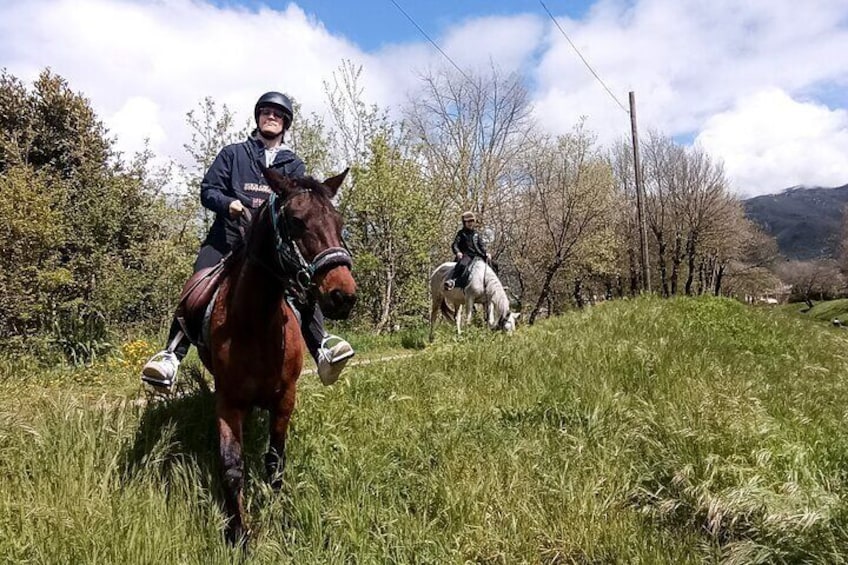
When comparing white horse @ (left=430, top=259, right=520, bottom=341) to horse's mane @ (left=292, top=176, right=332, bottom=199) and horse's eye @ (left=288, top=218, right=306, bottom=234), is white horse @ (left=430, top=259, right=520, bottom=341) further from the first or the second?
horse's eye @ (left=288, top=218, right=306, bottom=234)

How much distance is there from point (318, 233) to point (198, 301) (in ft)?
4.93

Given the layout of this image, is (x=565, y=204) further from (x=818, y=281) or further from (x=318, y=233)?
(x=818, y=281)

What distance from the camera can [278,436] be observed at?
3.59 m

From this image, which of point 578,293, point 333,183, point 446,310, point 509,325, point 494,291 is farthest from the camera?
point 578,293

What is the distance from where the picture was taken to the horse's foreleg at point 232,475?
3207mm

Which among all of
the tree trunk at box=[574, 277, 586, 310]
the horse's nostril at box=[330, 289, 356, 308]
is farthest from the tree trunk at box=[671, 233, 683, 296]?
the horse's nostril at box=[330, 289, 356, 308]

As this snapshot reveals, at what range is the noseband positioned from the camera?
9.02 feet

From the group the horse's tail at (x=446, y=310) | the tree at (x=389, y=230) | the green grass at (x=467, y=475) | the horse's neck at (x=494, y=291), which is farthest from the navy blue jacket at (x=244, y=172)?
the tree at (x=389, y=230)

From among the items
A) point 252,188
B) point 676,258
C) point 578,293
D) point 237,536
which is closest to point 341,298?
point 237,536

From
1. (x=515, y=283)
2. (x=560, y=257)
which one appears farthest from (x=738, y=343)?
(x=515, y=283)

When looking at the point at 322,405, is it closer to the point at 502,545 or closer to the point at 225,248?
the point at 225,248

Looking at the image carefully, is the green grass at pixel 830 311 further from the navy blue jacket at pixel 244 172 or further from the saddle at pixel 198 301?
the saddle at pixel 198 301

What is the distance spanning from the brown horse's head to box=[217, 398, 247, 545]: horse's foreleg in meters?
1.13

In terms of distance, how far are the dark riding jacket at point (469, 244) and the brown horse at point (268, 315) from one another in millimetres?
8213
